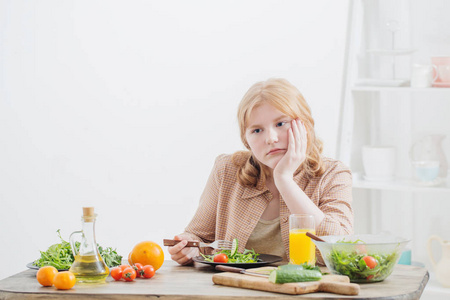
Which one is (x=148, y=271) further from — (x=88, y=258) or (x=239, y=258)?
(x=239, y=258)

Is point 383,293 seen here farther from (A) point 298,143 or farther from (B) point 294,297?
(A) point 298,143

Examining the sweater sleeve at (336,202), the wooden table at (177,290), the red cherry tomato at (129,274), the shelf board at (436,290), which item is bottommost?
the shelf board at (436,290)

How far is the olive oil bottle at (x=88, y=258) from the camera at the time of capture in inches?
67.1

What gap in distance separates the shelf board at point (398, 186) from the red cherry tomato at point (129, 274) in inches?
66.1

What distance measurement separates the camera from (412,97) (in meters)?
3.41

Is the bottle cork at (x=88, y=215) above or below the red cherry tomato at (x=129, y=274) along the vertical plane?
above

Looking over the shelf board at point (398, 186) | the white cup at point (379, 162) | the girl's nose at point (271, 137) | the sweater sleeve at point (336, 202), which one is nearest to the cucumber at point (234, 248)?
the sweater sleeve at point (336, 202)

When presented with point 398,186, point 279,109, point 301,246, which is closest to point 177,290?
point 301,246

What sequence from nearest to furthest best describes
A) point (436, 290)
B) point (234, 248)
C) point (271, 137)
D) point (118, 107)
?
point (234, 248), point (271, 137), point (436, 290), point (118, 107)

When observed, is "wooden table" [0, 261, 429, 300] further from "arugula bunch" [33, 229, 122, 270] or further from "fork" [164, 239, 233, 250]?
"fork" [164, 239, 233, 250]

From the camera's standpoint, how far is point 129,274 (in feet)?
5.78

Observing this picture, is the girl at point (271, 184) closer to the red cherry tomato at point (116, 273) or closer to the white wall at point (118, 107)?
the red cherry tomato at point (116, 273)

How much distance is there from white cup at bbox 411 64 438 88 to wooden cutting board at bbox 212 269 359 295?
1.71 m

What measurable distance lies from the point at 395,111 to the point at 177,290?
2.16 m
